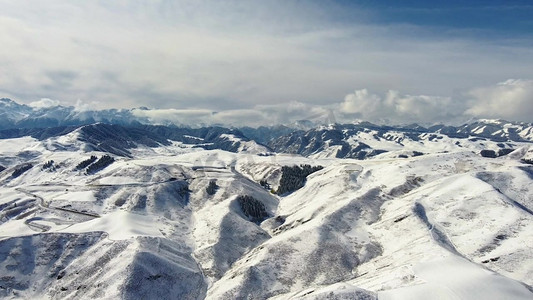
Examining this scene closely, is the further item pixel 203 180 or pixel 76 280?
pixel 203 180

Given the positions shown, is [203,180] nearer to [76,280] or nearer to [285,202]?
[285,202]

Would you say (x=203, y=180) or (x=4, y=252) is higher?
(x=4, y=252)

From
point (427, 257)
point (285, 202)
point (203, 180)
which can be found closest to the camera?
point (427, 257)

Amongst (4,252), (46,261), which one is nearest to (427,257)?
(46,261)

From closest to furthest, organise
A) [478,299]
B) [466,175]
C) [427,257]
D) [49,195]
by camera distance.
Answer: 1. [478,299]
2. [427,257]
3. [466,175]
4. [49,195]

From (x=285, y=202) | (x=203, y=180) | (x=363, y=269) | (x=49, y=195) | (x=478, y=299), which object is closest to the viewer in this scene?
(x=478, y=299)

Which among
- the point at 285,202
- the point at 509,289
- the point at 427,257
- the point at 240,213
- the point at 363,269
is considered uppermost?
the point at 509,289

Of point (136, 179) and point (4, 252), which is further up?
point (4, 252)

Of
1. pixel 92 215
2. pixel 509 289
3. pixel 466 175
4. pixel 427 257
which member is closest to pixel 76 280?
pixel 92 215

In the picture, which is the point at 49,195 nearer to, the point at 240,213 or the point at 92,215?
the point at 92,215
